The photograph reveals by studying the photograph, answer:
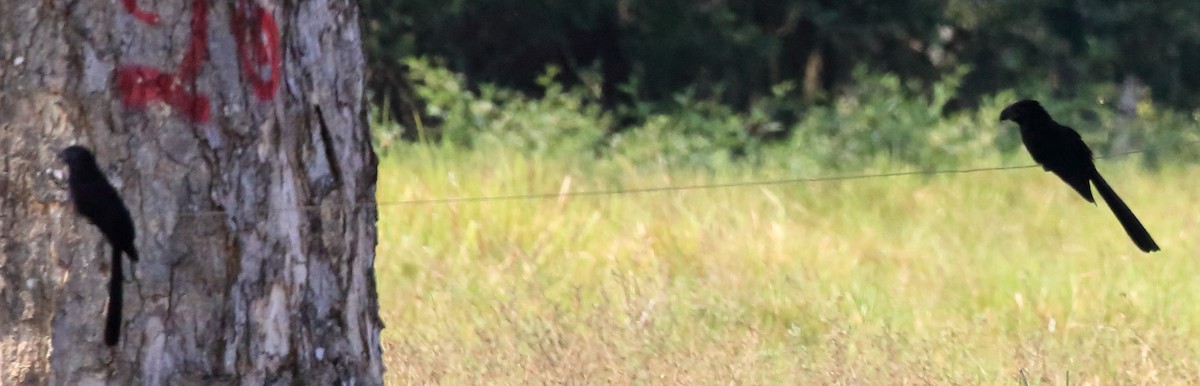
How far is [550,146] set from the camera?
403 inches

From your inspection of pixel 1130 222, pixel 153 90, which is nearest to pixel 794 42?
pixel 1130 222

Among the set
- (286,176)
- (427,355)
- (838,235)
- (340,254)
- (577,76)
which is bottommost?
(577,76)

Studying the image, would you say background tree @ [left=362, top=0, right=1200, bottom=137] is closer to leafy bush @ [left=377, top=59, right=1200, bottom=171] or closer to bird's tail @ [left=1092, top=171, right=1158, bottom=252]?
leafy bush @ [left=377, top=59, right=1200, bottom=171]

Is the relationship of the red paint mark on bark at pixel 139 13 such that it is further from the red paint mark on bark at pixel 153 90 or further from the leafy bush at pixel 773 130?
the leafy bush at pixel 773 130

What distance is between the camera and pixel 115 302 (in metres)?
2.43

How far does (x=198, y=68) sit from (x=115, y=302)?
16.5 inches

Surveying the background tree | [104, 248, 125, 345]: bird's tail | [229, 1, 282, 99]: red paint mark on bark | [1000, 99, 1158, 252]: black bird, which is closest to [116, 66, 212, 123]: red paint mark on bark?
[229, 1, 282, 99]: red paint mark on bark

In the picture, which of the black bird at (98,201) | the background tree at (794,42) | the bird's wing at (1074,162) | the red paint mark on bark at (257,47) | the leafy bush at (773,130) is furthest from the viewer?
the background tree at (794,42)

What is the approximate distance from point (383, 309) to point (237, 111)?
9.11 ft

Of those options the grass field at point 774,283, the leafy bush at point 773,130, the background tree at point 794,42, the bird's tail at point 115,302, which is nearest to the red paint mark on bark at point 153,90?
the bird's tail at point 115,302

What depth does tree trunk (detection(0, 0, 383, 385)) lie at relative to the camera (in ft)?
8.02

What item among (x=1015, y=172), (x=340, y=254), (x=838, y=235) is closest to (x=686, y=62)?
(x=1015, y=172)

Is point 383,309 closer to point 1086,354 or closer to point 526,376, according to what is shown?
point 526,376

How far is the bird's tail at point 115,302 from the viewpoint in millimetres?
2420
